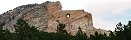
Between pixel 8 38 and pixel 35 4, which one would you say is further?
pixel 35 4

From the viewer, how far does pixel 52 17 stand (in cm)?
12181

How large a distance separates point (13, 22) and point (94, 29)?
1734 cm

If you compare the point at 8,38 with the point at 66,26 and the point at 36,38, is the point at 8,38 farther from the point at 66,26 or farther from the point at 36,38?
the point at 66,26

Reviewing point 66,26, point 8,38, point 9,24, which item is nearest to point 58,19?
point 66,26

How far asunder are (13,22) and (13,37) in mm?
37700

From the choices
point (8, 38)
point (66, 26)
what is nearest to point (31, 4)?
point (66, 26)

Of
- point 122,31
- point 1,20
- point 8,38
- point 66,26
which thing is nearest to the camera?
point 122,31

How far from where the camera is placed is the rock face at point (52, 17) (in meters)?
120

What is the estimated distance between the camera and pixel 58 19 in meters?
120

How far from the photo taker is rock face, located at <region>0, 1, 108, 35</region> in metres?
120

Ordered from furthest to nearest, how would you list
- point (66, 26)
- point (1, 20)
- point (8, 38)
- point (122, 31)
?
point (1, 20)
point (66, 26)
point (8, 38)
point (122, 31)

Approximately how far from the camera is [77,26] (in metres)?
119

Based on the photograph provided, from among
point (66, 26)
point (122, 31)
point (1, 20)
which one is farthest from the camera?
point (1, 20)

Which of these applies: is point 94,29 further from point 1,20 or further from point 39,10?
point 1,20
